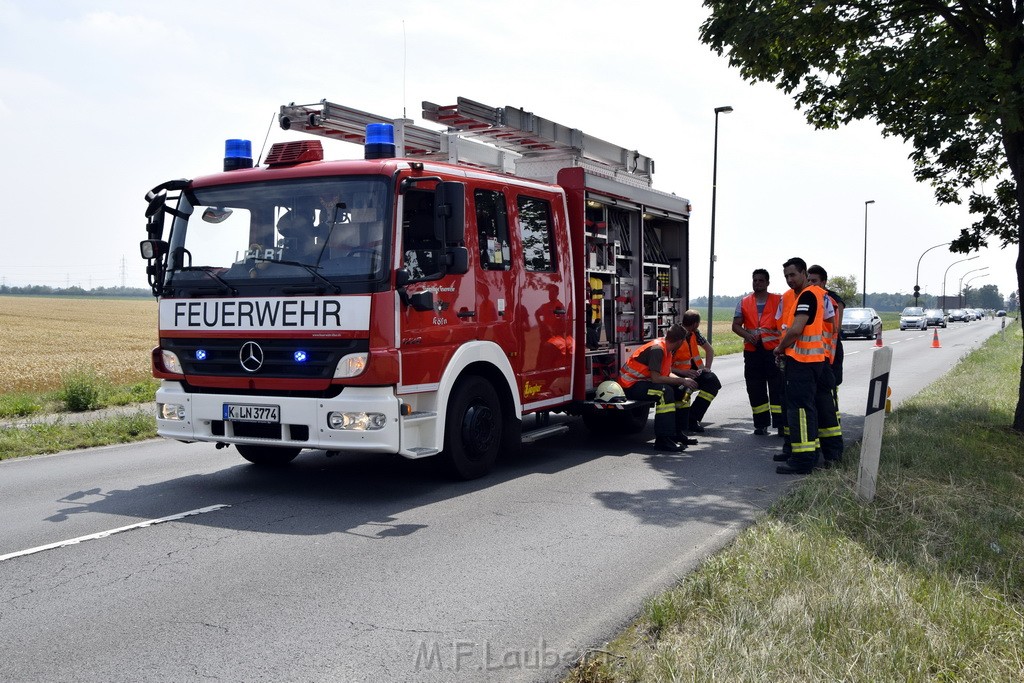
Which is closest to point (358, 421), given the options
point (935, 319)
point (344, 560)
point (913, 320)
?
point (344, 560)

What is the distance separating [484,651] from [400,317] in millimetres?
3186

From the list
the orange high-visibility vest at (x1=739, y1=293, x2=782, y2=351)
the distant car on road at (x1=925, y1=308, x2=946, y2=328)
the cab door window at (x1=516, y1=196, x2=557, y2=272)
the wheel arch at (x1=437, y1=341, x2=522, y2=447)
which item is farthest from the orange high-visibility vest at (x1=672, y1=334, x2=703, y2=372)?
the distant car on road at (x1=925, y1=308, x2=946, y2=328)

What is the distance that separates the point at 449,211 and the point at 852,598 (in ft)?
12.6

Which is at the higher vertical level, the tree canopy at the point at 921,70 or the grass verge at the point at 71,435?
the tree canopy at the point at 921,70

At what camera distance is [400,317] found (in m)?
6.77

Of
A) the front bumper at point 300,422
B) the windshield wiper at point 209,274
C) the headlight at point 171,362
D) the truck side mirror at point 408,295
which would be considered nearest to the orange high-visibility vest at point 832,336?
the truck side mirror at point 408,295

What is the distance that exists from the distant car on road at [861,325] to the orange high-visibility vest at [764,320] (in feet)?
95.0

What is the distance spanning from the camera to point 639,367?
9742 millimetres

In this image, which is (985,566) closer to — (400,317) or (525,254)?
(400,317)

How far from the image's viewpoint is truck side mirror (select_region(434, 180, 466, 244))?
6.80 m

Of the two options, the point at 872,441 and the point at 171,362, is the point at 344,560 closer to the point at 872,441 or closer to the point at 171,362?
the point at 171,362

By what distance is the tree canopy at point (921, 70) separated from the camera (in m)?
9.48

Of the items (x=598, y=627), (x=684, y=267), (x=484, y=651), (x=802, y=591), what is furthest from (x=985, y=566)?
(x=684, y=267)

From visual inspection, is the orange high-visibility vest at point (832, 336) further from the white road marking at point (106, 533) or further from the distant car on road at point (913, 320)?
the distant car on road at point (913, 320)
